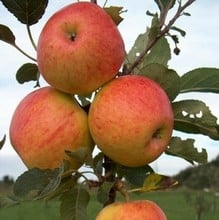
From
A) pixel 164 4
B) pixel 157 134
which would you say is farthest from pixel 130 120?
pixel 164 4

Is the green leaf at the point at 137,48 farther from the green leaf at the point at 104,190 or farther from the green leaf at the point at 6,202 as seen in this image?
the green leaf at the point at 6,202

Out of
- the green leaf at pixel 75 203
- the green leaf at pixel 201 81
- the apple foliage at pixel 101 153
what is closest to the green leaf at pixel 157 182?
the apple foliage at pixel 101 153

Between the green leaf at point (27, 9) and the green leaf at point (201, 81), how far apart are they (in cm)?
33

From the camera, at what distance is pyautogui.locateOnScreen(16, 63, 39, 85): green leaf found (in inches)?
51.8

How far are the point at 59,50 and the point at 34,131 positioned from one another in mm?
157

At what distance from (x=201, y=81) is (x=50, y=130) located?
1.18ft

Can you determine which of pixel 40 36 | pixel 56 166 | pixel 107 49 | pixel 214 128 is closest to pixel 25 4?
pixel 40 36

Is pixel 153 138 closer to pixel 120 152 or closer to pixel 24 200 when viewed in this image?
pixel 120 152

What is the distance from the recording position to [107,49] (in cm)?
112

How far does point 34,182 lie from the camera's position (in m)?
1.09

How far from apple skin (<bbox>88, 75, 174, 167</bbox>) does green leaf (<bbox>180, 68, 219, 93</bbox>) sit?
0.17 m

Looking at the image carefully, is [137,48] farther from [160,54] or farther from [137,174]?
[137,174]

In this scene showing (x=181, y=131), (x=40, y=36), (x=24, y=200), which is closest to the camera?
(x=24, y=200)

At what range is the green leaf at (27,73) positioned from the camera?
132cm
